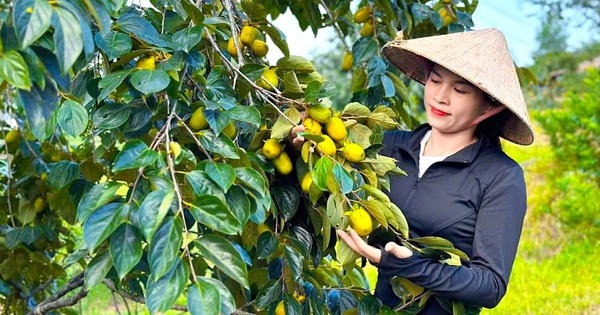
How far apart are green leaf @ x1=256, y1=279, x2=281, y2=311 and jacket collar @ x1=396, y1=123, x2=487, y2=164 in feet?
1.44

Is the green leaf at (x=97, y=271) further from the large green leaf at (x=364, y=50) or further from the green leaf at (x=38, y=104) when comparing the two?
the large green leaf at (x=364, y=50)

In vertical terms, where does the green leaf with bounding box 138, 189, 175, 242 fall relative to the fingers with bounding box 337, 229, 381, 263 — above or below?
above

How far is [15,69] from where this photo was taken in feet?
2.84

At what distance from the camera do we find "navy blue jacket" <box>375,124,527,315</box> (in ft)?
4.65

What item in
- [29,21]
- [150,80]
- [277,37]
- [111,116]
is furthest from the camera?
[277,37]

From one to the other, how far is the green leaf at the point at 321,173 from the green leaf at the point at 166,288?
0.32m

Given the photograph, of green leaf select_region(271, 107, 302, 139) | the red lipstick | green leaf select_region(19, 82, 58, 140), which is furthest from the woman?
green leaf select_region(19, 82, 58, 140)

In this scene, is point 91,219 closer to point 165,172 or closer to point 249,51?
point 165,172

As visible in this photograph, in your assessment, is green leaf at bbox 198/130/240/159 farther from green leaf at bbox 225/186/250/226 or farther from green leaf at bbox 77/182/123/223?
green leaf at bbox 77/182/123/223

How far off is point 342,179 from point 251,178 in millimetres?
156

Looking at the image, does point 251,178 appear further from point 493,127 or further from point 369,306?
point 493,127

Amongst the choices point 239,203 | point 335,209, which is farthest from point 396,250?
point 239,203

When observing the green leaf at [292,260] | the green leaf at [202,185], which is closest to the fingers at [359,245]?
the green leaf at [292,260]

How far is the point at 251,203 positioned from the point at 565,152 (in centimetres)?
444
